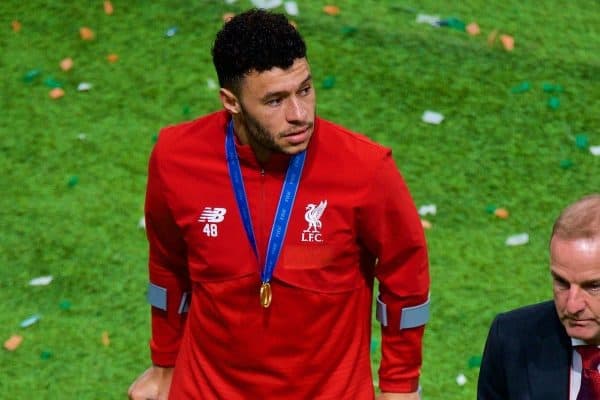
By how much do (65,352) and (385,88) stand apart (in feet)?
11.1

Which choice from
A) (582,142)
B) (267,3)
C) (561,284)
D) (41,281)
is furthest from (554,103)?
(561,284)

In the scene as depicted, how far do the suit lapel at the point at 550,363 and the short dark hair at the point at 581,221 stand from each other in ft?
1.49

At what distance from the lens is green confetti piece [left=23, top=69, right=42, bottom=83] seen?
35.8 ft

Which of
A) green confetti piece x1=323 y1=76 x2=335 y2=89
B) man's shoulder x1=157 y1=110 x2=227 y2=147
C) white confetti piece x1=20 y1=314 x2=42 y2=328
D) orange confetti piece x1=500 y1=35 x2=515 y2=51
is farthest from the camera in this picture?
orange confetti piece x1=500 y1=35 x2=515 y2=51

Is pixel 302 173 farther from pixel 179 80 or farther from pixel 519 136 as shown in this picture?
pixel 179 80

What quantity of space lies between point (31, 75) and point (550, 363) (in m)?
7.09

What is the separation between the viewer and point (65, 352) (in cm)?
830

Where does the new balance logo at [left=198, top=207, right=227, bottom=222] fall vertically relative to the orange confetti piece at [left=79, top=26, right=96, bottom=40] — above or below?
above

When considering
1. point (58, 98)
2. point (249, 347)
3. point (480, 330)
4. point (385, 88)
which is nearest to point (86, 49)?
point (58, 98)

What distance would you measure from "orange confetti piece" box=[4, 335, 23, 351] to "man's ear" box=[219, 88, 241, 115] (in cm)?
375

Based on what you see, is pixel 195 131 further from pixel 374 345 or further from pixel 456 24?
pixel 456 24

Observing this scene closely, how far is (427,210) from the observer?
30.3 feet

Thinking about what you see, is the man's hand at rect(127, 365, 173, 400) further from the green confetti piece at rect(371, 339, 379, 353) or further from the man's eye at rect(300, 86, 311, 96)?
the green confetti piece at rect(371, 339, 379, 353)

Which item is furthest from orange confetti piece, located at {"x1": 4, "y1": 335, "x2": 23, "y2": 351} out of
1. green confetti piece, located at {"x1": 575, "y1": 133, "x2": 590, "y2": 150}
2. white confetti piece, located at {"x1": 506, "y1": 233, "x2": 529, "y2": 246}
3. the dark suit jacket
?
the dark suit jacket
